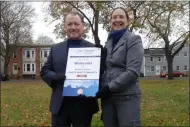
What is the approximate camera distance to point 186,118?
8.38m

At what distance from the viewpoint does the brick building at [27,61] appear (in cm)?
6781

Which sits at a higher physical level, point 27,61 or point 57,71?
point 27,61

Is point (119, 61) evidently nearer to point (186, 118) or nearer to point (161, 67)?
point (186, 118)

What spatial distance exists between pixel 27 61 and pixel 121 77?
6758cm

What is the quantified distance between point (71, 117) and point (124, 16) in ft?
4.31

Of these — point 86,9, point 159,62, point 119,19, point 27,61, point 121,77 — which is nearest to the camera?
point 121,77

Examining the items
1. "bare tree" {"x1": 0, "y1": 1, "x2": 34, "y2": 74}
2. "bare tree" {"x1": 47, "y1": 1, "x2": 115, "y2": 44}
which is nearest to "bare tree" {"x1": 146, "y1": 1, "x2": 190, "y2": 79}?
"bare tree" {"x1": 47, "y1": 1, "x2": 115, "y2": 44}

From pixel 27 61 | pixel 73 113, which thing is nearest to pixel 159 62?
pixel 27 61

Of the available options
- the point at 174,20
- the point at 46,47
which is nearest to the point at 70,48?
the point at 174,20

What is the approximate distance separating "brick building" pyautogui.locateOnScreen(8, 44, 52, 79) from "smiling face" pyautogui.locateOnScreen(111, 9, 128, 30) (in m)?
64.6

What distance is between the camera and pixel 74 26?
152 inches

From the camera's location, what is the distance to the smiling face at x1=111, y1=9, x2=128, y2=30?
374 centimetres

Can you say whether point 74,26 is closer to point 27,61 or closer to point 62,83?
point 62,83

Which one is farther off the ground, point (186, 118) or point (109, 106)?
point (109, 106)
